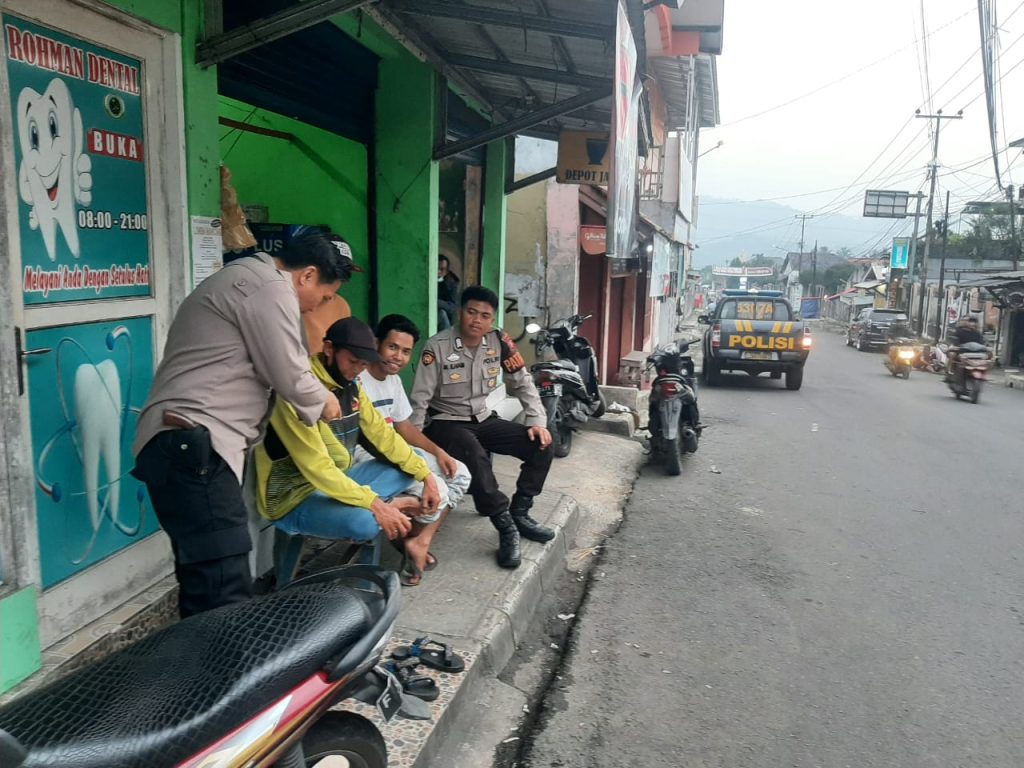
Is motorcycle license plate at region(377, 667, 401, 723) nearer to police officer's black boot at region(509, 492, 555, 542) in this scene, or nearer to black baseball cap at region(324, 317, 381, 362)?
black baseball cap at region(324, 317, 381, 362)

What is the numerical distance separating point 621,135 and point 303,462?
2427 millimetres

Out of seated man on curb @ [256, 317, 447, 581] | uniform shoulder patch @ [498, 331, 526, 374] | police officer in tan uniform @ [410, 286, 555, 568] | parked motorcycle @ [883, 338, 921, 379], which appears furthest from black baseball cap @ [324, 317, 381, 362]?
parked motorcycle @ [883, 338, 921, 379]

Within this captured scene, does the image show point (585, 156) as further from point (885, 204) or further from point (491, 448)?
point (885, 204)

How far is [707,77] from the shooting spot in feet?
64.5

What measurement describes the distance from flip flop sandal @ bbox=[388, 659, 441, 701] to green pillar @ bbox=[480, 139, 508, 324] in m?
5.68

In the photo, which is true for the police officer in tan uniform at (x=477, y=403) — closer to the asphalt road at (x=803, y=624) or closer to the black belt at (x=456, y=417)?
the black belt at (x=456, y=417)

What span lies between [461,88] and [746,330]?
28.5ft

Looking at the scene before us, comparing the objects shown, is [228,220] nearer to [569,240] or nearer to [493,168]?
[493,168]

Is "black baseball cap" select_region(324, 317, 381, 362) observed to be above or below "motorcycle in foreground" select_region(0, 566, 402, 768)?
above

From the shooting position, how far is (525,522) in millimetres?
4566

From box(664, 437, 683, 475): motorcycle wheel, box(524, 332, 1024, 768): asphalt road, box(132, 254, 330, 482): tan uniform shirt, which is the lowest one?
box(524, 332, 1024, 768): asphalt road

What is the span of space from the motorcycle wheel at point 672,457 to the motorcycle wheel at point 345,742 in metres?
5.34

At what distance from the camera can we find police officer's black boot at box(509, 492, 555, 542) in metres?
4.53

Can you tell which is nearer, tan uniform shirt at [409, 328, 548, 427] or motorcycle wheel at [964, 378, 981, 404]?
tan uniform shirt at [409, 328, 548, 427]
